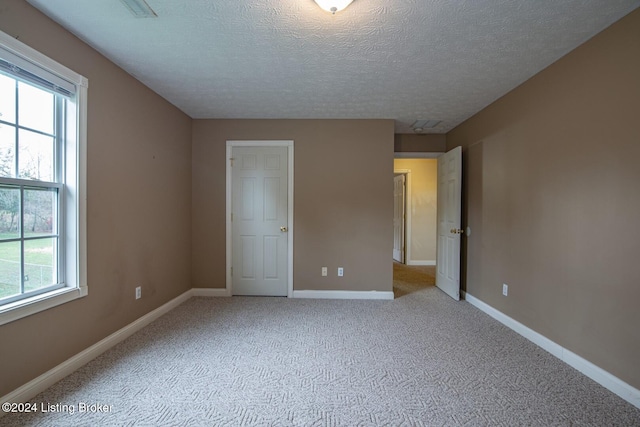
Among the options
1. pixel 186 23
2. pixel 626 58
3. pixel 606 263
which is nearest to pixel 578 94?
pixel 626 58

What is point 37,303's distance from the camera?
1.82 meters

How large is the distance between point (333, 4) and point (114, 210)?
8.01 ft

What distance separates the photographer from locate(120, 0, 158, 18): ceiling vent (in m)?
1.74

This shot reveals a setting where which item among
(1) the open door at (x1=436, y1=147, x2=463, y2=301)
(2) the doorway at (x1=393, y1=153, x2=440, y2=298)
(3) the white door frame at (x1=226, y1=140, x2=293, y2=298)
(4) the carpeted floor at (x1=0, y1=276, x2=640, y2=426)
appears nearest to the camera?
(4) the carpeted floor at (x1=0, y1=276, x2=640, y2=426)

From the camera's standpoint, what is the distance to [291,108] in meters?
3.53

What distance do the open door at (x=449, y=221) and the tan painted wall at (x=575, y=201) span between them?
49cm

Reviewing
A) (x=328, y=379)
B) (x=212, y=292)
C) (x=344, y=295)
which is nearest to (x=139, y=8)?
(x=328, y=379)

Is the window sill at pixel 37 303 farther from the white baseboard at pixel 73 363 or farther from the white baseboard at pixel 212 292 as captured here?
the white baseboard at pixel 212 292

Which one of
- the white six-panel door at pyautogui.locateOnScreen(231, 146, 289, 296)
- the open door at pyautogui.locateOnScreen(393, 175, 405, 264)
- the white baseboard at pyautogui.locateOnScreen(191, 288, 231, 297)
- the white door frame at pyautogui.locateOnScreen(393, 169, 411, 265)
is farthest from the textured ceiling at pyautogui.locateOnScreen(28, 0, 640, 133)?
the open door at pyautogui.locateOnScreen(393, 175, 405, 264)

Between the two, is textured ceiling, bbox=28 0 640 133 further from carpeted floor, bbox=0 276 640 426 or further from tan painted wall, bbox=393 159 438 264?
tan painted wall, bbox=393 159 438 264

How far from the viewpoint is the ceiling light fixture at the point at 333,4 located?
1.67 metres

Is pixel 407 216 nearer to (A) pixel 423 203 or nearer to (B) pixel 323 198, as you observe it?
(A) pixel 423 203

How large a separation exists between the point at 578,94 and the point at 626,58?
37 cm

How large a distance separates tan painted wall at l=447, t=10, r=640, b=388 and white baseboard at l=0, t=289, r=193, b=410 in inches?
152
